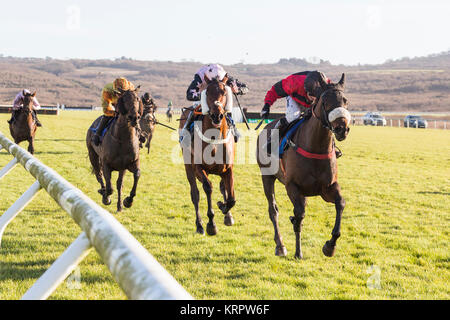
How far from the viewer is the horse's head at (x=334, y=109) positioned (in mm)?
5066

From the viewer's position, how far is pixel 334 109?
5.19 m

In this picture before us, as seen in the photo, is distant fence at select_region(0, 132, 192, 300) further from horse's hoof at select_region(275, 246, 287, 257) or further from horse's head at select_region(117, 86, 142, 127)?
horse's head at select_region(117, 86, 142, 127)

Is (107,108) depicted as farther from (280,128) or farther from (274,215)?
(274,215)

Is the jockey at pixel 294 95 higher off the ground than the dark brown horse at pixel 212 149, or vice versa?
the jockey at pixel 294 95

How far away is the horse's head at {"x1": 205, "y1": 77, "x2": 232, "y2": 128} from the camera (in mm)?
6367

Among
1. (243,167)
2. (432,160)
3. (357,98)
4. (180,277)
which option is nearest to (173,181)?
(243,167)

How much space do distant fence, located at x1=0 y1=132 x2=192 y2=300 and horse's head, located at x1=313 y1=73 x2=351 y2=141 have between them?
314 centimetres

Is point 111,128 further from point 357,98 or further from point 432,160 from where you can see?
point 357,98

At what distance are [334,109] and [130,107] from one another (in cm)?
392

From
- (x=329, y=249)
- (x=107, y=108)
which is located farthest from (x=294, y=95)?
(x=107, y=108)

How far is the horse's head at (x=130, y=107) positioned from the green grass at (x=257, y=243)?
1720 mm

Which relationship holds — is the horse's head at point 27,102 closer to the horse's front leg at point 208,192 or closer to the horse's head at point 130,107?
the horse's head at point 130,107

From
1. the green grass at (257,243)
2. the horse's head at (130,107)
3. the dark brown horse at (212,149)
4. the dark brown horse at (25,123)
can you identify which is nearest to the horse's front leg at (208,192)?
the dark brown horse at (212,149)
